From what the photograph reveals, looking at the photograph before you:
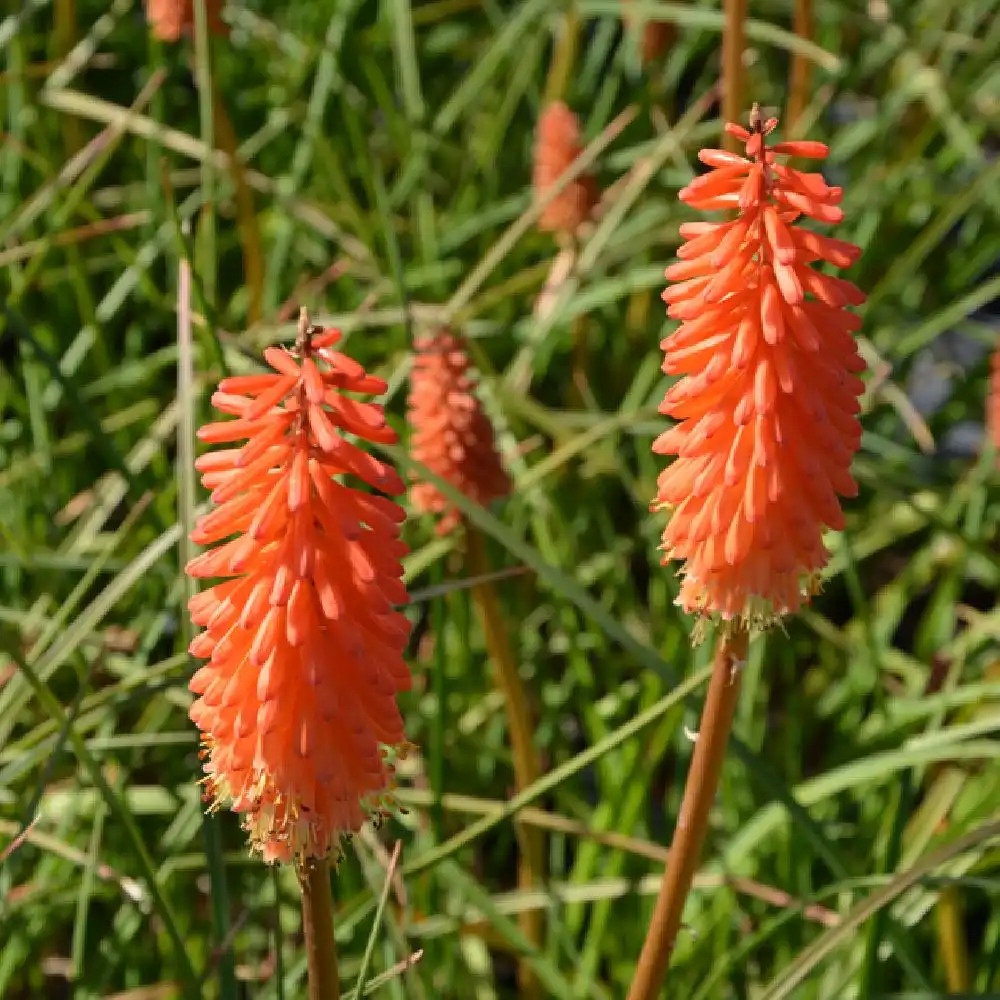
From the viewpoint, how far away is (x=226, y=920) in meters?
2.56

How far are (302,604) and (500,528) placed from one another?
2.16ft

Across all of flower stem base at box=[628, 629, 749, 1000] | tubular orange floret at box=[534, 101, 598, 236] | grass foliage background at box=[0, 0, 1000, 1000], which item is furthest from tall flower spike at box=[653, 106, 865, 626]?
tubular orange floret at box=[534, 101, 598, 236]

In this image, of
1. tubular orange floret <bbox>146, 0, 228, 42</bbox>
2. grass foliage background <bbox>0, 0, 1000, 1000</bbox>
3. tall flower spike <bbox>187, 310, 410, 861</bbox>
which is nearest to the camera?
tall flower spike <bbox>187, 310, 410, 861</bbox>

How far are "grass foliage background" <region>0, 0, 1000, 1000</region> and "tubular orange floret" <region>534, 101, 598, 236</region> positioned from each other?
15 centimetres

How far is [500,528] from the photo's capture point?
2602 millimetres

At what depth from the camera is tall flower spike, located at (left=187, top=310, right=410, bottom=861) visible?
201cm

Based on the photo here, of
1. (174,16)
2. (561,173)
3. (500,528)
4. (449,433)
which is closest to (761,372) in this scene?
(500,528)

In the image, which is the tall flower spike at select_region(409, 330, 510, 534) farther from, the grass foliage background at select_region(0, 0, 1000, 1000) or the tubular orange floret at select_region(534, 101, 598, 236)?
the tubular orange floret at select_region(534, 101, 598, 236)

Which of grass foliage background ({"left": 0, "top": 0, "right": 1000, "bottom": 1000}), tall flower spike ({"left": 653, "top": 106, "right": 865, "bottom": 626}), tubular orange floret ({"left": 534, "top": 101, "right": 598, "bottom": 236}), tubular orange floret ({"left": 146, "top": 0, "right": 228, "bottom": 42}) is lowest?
grass foliage background ({"left": 0, "top": 0, "right": 1000, "bottom": 1000})

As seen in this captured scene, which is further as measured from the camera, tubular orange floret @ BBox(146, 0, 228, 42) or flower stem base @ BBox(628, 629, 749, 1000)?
tubular orange floret @ BBox(146, 0, 228, 42)

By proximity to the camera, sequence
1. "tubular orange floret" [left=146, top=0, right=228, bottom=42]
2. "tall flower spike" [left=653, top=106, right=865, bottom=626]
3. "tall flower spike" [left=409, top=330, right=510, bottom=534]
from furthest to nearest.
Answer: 1. "tubular orange floret" [left=146, top=0, right=228, bottom=42]
2. "tall flower spike" [left=409, top=330, right=510, bottom=534]
3. "tall flower spike" [left=653, top=106, right=865, bottom=626]

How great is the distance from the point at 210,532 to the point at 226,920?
2.86ft

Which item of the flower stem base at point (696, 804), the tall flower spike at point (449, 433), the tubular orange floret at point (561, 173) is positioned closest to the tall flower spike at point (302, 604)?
the flower stem base at point (696, 804)

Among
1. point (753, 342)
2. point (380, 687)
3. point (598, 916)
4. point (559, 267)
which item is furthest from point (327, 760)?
point (559, 267)
